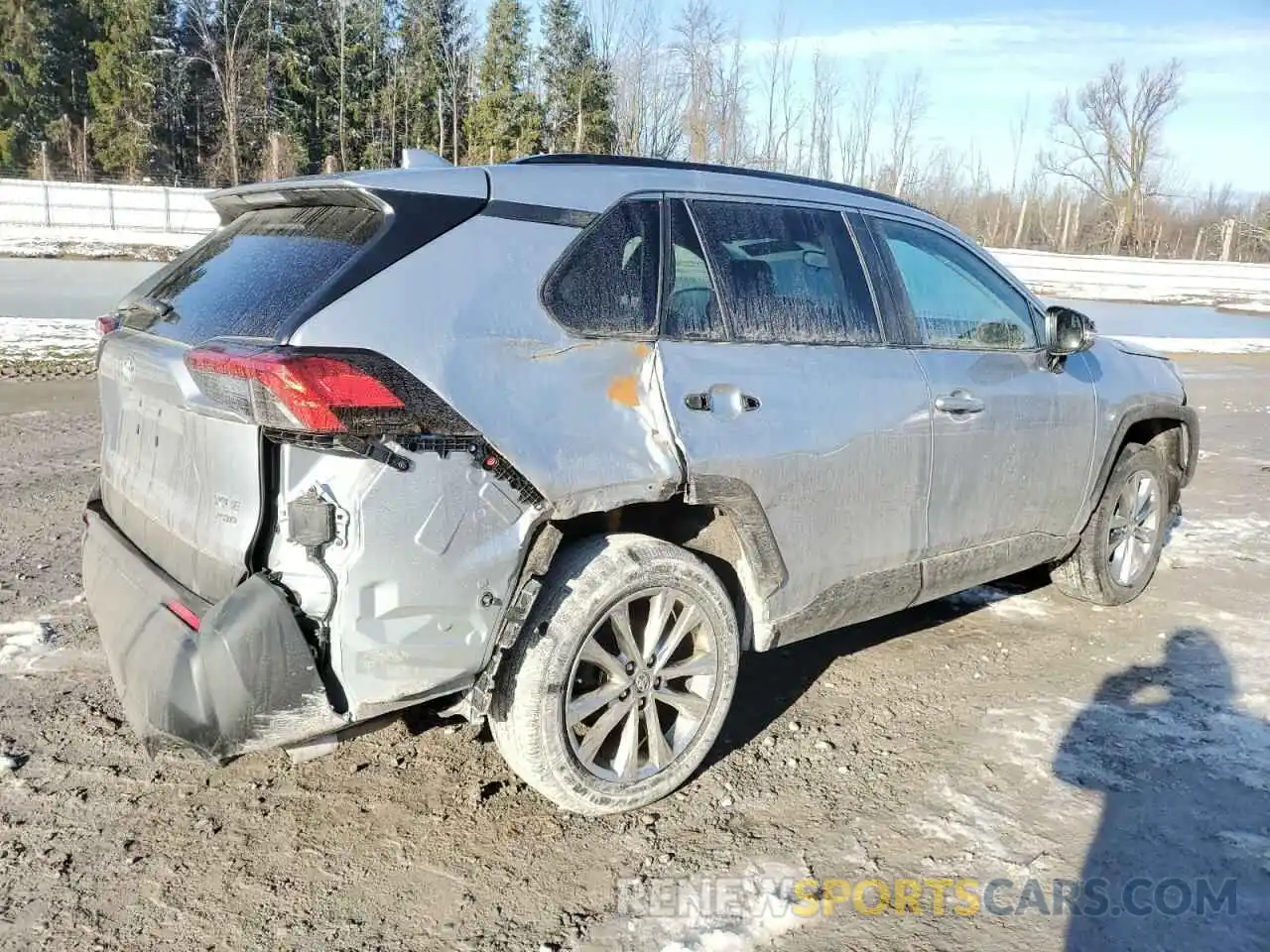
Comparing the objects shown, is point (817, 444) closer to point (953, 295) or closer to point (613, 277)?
point (613, 277)

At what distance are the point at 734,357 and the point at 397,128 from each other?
52705mm

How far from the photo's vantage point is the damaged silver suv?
2.57 meters

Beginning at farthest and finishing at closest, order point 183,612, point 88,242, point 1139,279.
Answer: point 1139,279, point 88,242, point 183,612

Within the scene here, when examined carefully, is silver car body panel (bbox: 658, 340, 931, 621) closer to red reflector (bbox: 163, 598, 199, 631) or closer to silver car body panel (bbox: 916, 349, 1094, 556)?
silver car body panel (bbox: 916, 349, 1094, 556)

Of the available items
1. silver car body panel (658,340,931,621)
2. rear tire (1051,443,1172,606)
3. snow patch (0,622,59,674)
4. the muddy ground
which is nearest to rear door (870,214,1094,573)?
silver car body panel (658,340,931,621)

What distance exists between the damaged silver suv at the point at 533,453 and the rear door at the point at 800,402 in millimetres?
12

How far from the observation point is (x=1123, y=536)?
525cm

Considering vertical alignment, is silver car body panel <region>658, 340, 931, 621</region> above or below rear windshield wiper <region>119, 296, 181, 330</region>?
below

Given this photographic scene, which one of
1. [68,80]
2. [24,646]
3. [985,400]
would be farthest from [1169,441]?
[68,80]

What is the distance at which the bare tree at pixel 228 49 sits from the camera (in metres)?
48.8

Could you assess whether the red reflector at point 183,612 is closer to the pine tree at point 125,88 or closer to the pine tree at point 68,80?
the pine tree at point 125,88

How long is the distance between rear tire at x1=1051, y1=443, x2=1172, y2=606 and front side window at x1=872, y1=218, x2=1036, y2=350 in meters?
1.15

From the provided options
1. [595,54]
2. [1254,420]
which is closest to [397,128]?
[595,54]

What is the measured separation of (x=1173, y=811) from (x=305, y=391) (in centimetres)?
300
